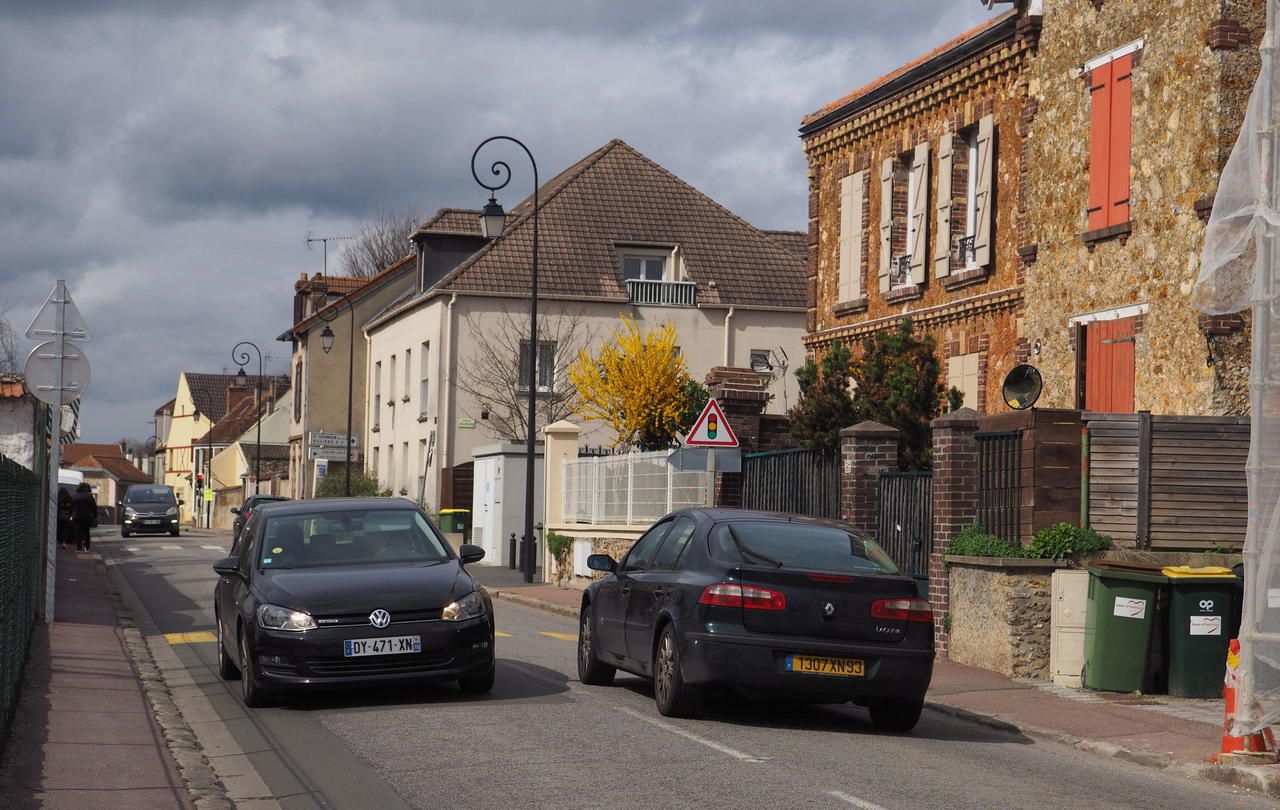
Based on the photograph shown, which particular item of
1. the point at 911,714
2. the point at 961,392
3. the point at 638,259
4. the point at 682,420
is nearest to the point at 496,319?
the point at 638,259

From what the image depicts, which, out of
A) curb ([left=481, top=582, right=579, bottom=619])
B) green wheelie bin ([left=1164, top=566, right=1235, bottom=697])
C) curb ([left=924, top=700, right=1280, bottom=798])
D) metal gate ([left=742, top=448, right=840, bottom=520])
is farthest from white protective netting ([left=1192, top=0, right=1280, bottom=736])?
curb ([left=481, top=582, right=579, bottom=619])

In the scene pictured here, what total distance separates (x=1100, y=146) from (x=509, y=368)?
90.6 feet

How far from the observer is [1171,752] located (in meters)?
11.2

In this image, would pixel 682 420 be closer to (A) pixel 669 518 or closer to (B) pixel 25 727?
(A) pixel 669 518

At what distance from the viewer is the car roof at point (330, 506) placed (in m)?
13.6

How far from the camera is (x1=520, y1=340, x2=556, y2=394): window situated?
4719 centimetres

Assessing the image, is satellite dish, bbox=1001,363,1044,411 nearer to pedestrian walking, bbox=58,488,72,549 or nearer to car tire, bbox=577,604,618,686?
car tire, bbox=577,604,618,686

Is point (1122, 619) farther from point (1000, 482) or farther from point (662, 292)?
point (662, 292)

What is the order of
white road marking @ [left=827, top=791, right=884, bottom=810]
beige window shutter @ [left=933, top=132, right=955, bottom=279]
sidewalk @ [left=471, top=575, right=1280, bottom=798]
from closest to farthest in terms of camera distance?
white road marking @ [left=827, top=791, right=884, bottom=810]
sidewalk @ [left=471, top=575, right=1280, bottom=798]
beige window shutter @ [left=933, top=132, right=955, bottom=279]

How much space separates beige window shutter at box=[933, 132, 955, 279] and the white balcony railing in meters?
23.8

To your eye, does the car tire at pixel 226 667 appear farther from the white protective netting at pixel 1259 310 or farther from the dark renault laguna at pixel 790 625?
the white protective netting at pixel 1259 310

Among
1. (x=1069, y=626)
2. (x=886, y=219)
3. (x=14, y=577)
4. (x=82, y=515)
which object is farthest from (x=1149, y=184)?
(x=82, y=515)

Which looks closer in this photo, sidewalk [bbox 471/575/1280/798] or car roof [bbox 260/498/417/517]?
sidewalk [bbox 471/575/1280/798]

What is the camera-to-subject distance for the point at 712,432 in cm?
2148
